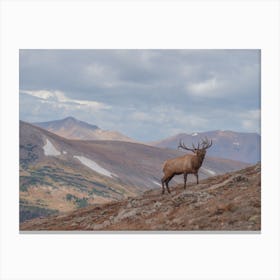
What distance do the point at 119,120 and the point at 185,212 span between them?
3.41 metres

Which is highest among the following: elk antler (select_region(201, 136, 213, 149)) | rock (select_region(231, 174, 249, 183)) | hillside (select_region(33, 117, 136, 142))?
hillside (select_region(33, 117, 136, 142))

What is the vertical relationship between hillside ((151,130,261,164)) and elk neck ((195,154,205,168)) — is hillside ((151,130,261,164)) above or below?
above

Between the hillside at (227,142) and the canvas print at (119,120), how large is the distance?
3cm

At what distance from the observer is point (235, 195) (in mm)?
15688

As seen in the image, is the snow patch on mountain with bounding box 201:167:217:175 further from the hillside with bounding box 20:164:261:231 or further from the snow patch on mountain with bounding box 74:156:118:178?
the snow patch on mountain with bounding box 74:156:118:178

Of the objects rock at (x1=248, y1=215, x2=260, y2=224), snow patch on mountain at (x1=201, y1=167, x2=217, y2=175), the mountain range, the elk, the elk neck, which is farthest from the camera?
snow patch on mountain at (x1=201, y1=167, x2=217, y2=175)

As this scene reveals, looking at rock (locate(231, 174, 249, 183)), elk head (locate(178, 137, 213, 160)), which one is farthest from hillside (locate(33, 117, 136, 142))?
rock (locate(231, 174, 249, 183))

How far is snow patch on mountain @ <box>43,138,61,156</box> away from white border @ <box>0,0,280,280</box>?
1.08 metres

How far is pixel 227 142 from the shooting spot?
1673 centimetres

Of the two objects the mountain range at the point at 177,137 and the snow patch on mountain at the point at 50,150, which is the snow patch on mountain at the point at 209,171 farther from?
the snow patch on mountain at the point at 50,150

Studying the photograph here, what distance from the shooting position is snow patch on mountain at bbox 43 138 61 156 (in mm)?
16750

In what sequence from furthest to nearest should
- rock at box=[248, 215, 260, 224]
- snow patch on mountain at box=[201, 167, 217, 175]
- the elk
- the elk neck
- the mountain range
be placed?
snow patch on mountain at box=[201, 167, 217, 175] → the elk → the elk neck → the mountain range → rock at box=[248, 215, 260, 224]
